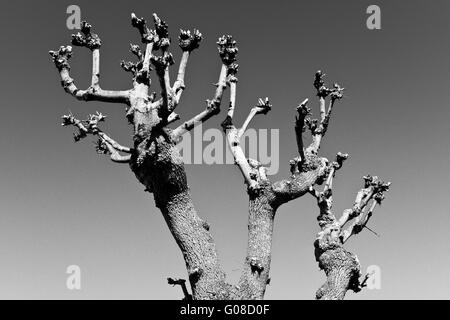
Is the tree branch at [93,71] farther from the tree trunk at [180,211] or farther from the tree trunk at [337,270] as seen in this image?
the tree trunk at [337,270]

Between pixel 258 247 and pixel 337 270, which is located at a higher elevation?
pixel 258 247

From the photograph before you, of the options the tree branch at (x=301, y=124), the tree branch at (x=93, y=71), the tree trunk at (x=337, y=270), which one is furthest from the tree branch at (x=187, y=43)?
the tree trunk at (x=337, y=270)

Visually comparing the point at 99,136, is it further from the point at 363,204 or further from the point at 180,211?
the point at 363,204

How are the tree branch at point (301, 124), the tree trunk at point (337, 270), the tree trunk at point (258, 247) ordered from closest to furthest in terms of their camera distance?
the tree trunk at point (258, 247) < the tree branch at point (301, 124) < the tree trunk at point (337, 270)

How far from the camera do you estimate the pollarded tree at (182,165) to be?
9.57 metres

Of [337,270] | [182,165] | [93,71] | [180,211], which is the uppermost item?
[93,71]

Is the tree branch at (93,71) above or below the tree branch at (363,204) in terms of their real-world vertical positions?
above

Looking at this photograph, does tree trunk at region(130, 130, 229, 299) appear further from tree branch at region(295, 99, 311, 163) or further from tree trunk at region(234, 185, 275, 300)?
tree branch at region(295, 99, 311, 163)

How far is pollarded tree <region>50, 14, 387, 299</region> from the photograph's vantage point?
377 inches

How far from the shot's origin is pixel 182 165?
9750mm

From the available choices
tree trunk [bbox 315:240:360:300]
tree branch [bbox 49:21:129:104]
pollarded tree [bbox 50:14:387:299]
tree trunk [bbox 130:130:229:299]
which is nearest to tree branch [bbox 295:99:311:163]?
pollarded tree [bbox 50:14:387:299]

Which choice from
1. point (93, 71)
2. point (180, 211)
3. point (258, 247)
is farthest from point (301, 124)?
point (93, 71)
